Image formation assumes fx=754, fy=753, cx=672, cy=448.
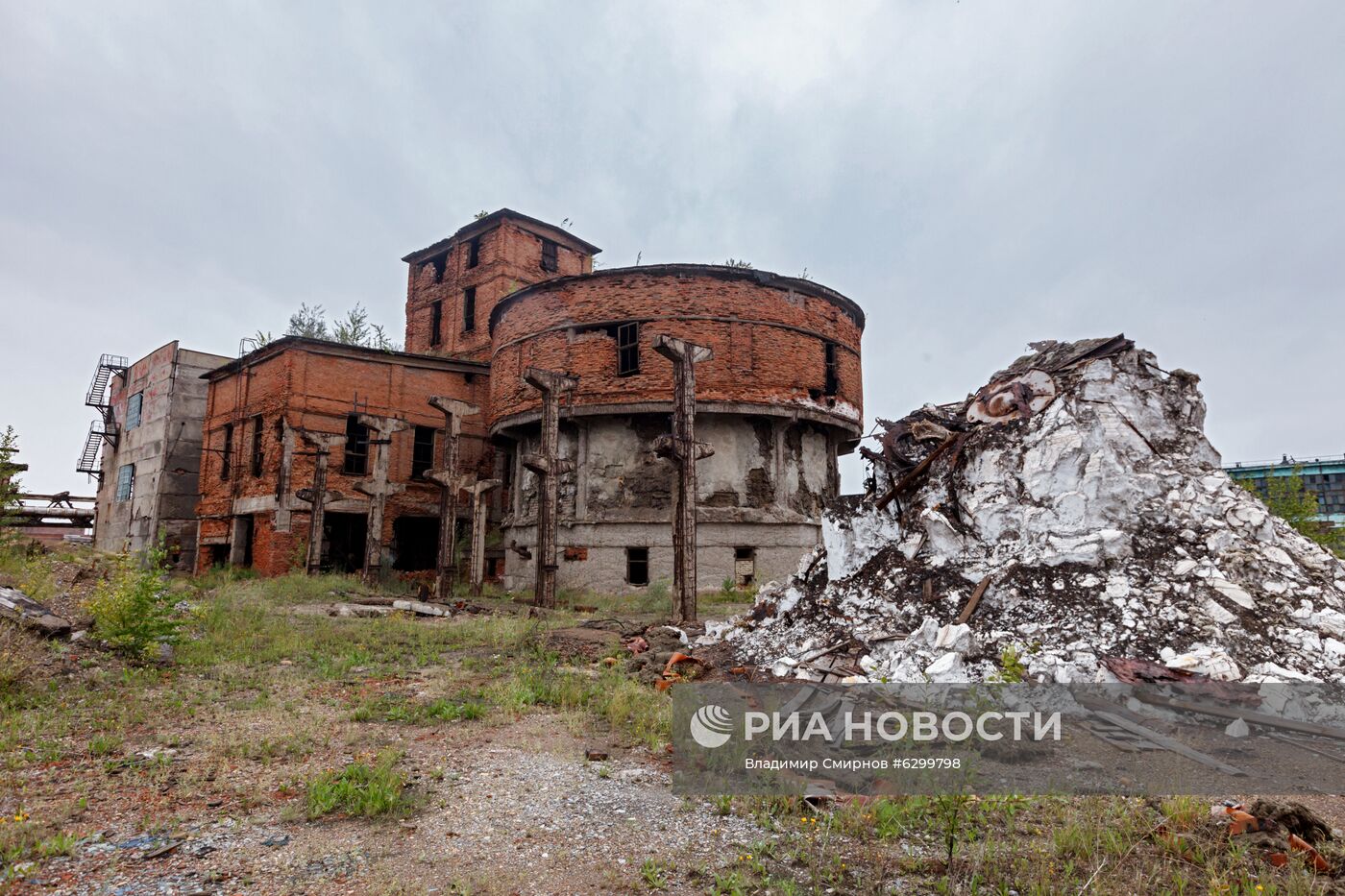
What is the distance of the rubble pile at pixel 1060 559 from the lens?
20.9 feet

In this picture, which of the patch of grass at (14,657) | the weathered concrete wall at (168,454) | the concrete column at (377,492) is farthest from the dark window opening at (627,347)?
the weathered concrete wall at (168,454)

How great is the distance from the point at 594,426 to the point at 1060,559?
38.7 feet

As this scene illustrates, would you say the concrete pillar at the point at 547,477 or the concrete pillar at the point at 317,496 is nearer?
the concrete pillar at the point at 547,477

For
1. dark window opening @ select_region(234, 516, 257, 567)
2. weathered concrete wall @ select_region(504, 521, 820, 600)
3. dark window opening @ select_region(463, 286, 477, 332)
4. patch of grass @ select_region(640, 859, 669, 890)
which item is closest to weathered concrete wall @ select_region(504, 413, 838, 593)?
weathered concrete wall @ select_region(504, 521, 820, 600)

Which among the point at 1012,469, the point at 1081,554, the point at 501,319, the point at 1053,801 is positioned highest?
the point at 501,319

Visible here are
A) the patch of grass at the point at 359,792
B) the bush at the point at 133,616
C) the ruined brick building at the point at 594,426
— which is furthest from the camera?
the ruined brick building at the point at 594,426

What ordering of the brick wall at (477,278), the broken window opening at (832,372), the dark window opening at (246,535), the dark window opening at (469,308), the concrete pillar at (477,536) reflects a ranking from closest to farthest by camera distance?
the concrete pillar at (477,536), the broken window opening at (832,372), the dark window opening at (246,535), the brick wall at (477,278), the dark window opening at (469,308)

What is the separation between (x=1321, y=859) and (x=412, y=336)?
2671 cm

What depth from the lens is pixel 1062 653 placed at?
636cm

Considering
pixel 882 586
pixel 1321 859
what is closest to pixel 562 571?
pixel 882 586

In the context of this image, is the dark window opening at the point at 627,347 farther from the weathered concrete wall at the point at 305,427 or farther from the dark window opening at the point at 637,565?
the weathered concrete wall at the point at 305,427

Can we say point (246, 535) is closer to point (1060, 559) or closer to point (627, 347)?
point (627, 347)

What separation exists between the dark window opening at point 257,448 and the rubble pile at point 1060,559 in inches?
632

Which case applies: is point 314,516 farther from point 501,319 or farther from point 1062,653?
point 1062,653
